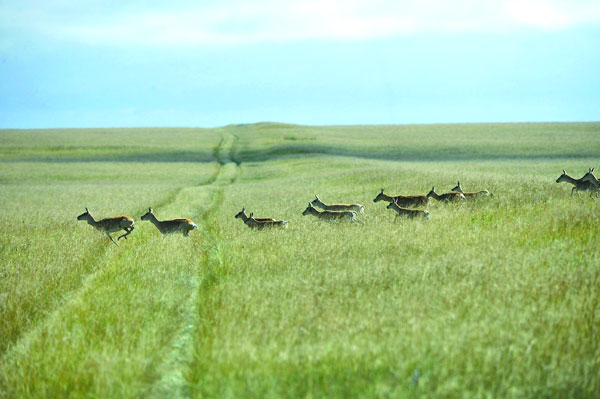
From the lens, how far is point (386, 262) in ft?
31.2

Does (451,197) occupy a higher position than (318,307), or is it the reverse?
(451,197)

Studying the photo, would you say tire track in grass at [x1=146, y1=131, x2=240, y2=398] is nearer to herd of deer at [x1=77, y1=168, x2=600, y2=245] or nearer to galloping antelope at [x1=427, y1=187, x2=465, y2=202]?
herd of deer at [x1=77, y1=168, x2=600, y2=245]

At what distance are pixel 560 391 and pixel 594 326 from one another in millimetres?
1333

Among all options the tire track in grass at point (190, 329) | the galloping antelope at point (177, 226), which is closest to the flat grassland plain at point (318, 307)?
the tire track in grass at point (190, 329)

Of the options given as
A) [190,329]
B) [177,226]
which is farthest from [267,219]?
[190,329]

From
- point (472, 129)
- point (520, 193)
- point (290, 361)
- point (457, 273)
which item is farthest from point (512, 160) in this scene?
point (290, 361)

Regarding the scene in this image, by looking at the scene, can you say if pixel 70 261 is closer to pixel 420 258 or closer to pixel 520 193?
pixel 420 258

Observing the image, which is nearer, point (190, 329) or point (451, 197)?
point (190, 329)

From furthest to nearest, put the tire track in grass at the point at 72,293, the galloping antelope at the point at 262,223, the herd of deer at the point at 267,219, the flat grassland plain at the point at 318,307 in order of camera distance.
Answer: the herd of deer at the point at 267,219
the galloping antelope at the point at 262,223
the tire track in grass at the point at 72,293
the flat grassland plain at the point at 318,307

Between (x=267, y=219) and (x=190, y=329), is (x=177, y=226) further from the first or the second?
(x=190, y=329)

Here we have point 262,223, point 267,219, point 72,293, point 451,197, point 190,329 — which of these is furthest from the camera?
point 451,197

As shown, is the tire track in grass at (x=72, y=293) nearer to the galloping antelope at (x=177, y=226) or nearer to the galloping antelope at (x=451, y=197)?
the galloping antelope at (x=177, y=226)

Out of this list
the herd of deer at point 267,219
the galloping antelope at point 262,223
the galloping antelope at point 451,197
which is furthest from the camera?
the galloping antelope at point 451,197

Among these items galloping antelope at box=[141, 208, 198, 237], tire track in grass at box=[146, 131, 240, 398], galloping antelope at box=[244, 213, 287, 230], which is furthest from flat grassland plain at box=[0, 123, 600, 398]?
galloping antelope at box=[244, 213, 287, 230]
